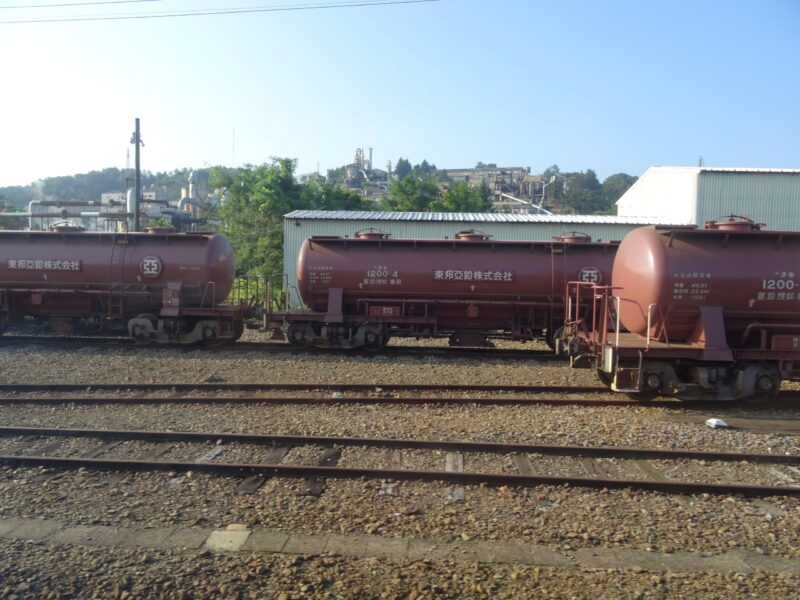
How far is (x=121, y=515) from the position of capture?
5.59 metres

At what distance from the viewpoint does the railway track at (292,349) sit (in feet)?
48.8

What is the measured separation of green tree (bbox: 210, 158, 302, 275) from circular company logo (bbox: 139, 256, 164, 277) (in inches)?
559

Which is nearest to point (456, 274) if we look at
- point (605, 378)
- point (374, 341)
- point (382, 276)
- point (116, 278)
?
point (382, 276)

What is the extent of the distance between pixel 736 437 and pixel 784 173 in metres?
23.3

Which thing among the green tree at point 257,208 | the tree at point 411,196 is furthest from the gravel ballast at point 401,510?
the tree at point 411,196

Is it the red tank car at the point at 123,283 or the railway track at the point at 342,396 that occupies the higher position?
the red tank car at the point at 123,283

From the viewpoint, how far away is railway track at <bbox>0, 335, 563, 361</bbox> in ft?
48.8

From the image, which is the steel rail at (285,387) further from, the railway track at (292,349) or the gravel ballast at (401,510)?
the railway track at (292,349)

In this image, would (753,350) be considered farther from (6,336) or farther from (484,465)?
(6,336)

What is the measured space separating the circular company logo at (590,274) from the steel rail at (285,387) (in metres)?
4.33

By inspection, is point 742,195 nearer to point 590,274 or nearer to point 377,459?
point 590,274

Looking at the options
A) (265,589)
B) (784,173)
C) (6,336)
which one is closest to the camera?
(265,589)

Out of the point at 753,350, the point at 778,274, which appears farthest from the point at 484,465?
the point at 778,274

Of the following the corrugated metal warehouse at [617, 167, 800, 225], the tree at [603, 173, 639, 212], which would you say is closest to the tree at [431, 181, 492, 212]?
the corrugated metal warehouse at [617, 167, 800, 225]
